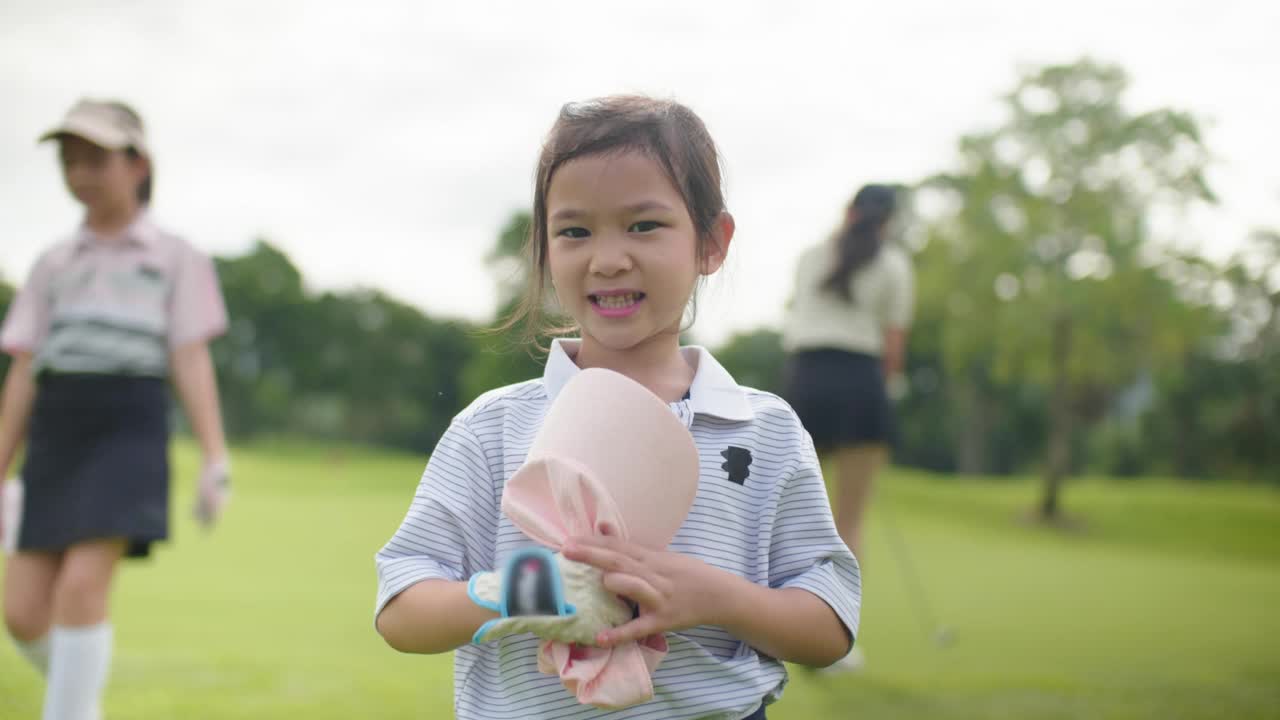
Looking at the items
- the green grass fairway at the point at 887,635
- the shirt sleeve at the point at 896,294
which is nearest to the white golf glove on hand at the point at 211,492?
the green grass fairway at the point at 887,635

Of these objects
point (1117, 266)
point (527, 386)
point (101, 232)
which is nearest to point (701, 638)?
point (527, 386)

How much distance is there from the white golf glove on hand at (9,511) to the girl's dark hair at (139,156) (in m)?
0.80

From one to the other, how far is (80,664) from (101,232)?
1078 mm

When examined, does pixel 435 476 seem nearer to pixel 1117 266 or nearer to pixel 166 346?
pixel 166 346

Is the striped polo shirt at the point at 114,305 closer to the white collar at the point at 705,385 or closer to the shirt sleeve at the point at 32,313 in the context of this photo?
the shirt sleeve at the point at 32,313

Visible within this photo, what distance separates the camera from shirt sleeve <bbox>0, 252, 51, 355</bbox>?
2.77 metres

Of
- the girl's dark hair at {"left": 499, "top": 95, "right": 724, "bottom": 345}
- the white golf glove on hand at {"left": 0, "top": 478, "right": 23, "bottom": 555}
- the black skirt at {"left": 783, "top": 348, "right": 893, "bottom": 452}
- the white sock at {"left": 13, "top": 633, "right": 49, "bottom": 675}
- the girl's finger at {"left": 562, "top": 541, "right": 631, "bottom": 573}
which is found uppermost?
the girl's dark hair at {"left": 499, "top": 95, "right": 724, "bottom": 345}

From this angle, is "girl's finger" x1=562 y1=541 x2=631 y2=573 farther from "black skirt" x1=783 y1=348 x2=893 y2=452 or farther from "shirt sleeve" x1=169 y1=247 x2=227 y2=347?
"black skirt" x1=783 y1=348 x2=893 y2=452

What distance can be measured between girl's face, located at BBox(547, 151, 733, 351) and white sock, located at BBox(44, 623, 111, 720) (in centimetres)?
185

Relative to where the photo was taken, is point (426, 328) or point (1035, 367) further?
point (426, 328)

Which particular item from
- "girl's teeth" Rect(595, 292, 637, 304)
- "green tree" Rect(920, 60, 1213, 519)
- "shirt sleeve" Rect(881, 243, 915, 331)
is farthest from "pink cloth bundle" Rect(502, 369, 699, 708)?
"green tree" Rect(920, 60, 1213, 519)

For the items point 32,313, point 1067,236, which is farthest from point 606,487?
point 1067,236

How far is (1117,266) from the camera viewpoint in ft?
49.2

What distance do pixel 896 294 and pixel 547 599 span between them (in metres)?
3.25
